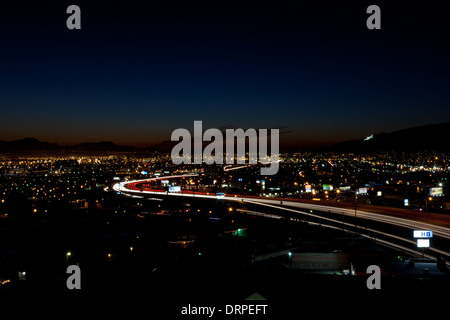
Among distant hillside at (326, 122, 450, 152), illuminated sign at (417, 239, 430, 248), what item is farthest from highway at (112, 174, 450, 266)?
distant hillside at (326, 122, 450, 152)

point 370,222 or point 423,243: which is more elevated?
point 423,243

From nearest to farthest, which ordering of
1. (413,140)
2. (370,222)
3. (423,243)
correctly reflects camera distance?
(423,243), (370,222), (413,140)

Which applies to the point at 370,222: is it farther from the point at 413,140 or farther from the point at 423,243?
the point at 413,140

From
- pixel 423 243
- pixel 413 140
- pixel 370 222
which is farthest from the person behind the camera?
pixel 413 140

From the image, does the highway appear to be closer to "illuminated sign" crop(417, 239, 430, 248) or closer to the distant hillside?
"illuminated sign" crop(417, 239, 430, 248)

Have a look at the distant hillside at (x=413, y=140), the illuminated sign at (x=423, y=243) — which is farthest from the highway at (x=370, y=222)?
the distant hillside at (x=413, y=140)

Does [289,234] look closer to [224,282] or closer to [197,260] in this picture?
[197,260]

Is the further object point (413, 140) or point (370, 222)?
point (413, 140)

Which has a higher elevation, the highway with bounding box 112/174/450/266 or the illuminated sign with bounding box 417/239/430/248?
the illuminated sign with bounding box 417/239/430/248

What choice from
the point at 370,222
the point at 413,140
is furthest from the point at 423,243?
the point at 413,140

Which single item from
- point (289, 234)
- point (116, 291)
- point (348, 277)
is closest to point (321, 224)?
point (289, 234)
